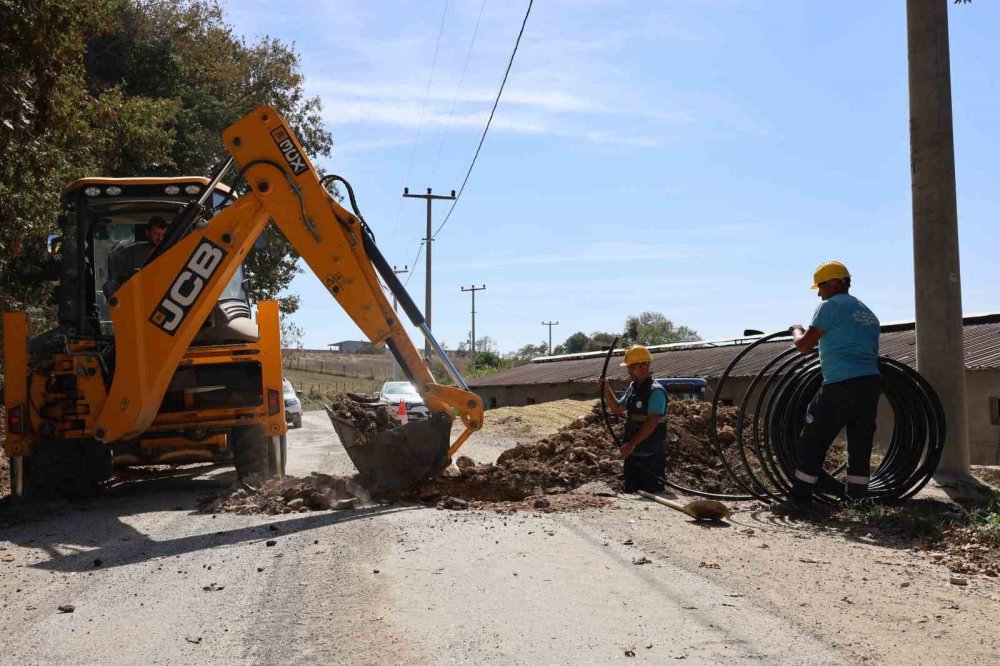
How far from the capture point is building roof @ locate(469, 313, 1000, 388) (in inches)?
751

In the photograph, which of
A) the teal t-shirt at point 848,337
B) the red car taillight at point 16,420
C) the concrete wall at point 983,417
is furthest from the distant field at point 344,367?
the teal t-shirt at point 848,337

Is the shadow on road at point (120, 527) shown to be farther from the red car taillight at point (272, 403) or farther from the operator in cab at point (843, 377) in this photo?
the operator in cab at point (843, 377)

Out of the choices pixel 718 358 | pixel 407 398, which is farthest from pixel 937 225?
pixel 718 358

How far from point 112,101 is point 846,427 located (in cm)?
1540

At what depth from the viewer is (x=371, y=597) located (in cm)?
558

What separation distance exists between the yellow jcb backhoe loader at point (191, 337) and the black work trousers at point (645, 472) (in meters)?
1.76

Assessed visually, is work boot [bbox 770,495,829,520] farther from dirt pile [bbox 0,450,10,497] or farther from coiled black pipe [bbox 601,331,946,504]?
dirt pile [bbox 0,450,10,497]

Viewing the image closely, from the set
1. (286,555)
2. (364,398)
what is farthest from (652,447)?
(286,555)

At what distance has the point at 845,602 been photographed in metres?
5.39

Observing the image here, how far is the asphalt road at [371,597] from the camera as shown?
15.2 feet

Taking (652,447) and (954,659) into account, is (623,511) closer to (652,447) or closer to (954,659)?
(652,447)

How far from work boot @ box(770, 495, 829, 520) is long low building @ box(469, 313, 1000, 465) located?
8476 millimetres

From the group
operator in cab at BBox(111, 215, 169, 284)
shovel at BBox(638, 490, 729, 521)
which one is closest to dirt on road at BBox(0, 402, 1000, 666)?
shovel at BBox(638, 490, 729, 521)

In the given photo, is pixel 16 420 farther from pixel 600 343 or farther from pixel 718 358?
pixel 600 343
